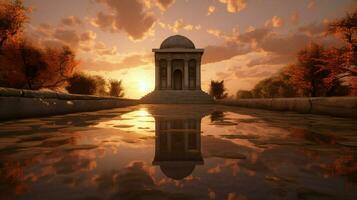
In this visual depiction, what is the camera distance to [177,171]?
1.35 m

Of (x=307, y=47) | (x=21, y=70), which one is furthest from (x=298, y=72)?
(x=21, y=70)

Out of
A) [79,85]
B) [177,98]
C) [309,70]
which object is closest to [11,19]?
[79,85]

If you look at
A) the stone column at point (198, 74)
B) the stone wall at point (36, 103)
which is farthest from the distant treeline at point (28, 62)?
the stone wall at point (36, 103)

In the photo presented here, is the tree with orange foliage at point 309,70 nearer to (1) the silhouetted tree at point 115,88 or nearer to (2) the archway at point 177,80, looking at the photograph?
(2) the archway at point 177,80

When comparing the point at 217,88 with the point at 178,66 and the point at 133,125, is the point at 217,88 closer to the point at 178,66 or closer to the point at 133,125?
the point at 178,66

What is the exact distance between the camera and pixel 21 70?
25.1 meters

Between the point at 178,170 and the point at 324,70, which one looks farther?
the point at 324,70

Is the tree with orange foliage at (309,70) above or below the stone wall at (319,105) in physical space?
above

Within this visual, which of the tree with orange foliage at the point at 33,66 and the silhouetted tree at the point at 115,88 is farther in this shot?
the silhouetted tree at the point at 115,88

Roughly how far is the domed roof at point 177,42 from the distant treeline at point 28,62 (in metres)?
14.1

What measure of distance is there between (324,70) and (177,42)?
847 inches

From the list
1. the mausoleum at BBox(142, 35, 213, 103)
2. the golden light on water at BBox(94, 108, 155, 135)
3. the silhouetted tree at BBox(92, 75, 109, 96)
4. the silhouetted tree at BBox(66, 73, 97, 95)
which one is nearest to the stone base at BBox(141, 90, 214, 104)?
the mausoleum at BBox(142, 35, 213, 103)

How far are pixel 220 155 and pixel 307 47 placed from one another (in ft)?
111

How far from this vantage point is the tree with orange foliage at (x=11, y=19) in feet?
71.0
